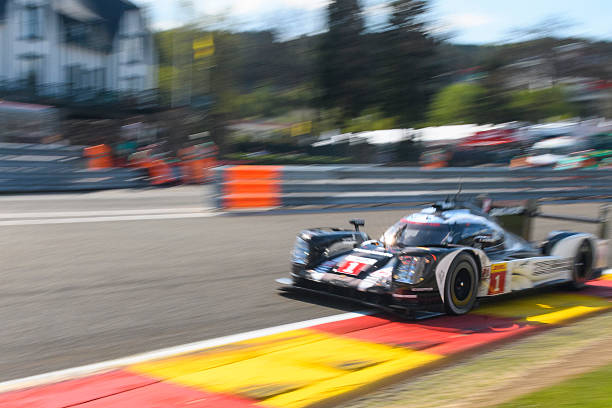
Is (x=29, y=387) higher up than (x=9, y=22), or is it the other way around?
(x=9, y=22)

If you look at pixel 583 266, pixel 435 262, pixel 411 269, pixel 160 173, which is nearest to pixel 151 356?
pixel 411 269

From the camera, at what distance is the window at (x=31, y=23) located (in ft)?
128

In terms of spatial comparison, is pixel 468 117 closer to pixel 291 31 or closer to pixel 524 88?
pixel 524 88

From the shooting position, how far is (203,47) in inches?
1496

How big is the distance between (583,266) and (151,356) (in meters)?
5.10

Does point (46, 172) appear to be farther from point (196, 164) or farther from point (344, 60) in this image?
A: point (344, 60)

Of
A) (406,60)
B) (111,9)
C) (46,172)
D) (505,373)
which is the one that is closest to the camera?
(505,373)

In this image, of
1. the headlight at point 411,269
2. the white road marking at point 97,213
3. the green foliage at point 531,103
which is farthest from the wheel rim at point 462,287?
the green foliage at point 531,103

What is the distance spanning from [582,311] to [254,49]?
4206 centimetres

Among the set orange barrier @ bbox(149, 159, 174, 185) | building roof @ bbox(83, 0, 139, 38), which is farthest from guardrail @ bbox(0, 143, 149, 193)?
building roof @ bbox(83, 0, 139, 38)

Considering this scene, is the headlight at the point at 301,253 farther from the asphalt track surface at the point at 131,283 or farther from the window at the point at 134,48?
the window at the point at 134,48

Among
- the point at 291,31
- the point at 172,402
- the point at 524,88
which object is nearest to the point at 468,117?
the point at 524,88

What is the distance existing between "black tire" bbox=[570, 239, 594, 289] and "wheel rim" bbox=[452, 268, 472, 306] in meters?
1.94

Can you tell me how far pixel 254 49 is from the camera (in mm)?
46344
